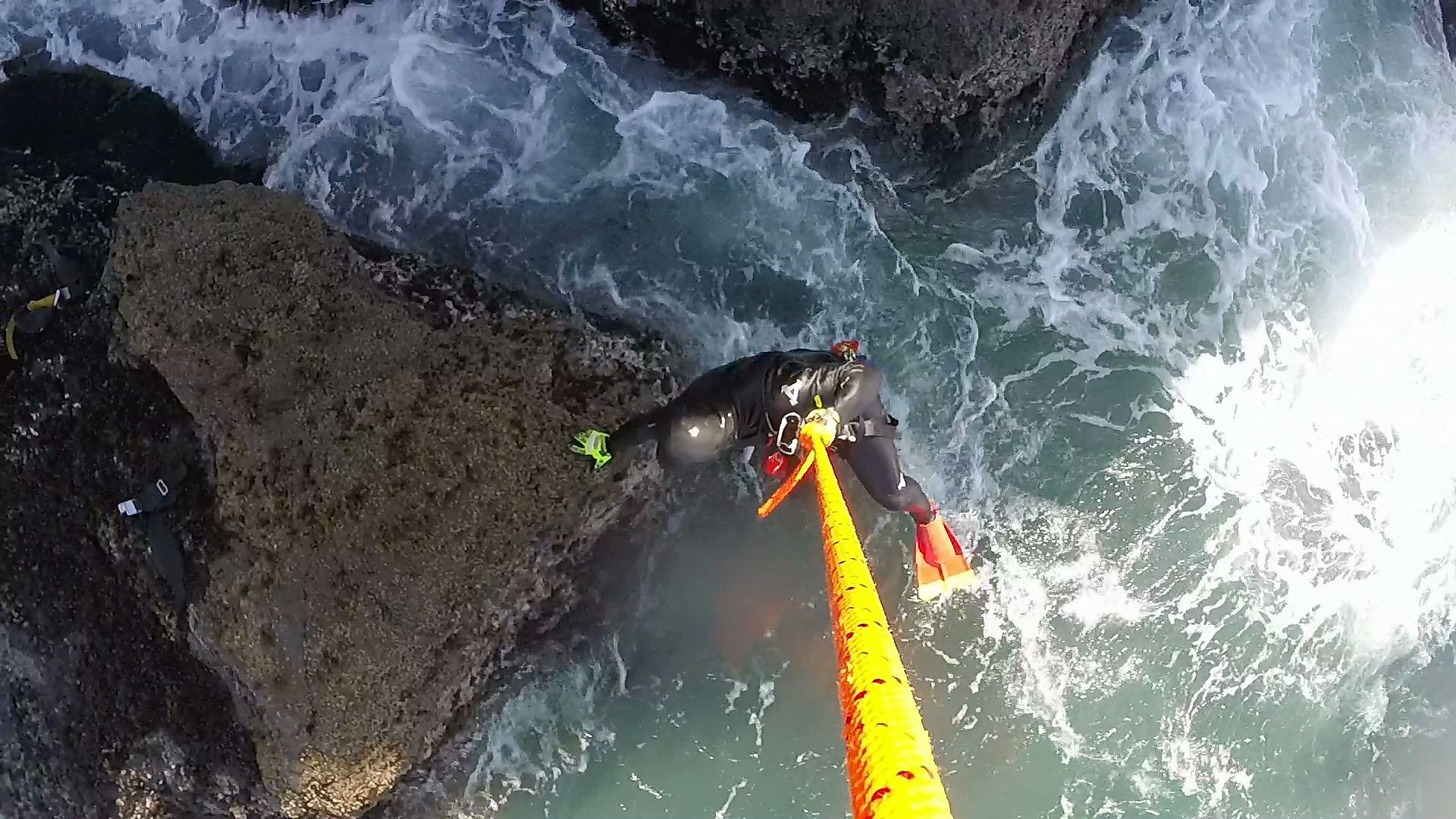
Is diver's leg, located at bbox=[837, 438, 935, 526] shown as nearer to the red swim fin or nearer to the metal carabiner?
the red swim fin

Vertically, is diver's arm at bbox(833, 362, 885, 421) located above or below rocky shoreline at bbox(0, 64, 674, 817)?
above

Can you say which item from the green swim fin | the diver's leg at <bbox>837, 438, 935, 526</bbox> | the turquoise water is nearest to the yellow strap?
the diver's leg at <bbox>837, 438, 935, 526</bbox>

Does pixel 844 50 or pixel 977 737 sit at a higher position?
pixel 844 50

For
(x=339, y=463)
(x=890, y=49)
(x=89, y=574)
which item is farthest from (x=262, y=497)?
(x=890, y=49)

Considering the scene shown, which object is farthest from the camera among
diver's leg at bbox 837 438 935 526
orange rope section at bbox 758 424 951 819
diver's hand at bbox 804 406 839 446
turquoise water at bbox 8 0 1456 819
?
turquoise water at bbox 8 0 1456 819

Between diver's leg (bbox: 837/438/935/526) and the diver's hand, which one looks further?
diver's leg (bbox: 837/438/935/526)

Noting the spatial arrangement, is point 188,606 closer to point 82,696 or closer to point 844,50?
point 82,696

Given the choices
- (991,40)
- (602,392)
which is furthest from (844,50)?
(602,392)

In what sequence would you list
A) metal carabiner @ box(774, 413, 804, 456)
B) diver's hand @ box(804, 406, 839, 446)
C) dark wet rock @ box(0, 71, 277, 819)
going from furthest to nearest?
dark wet rock @ box(0, 71, 277, 819) < metal carabiner @ box(774, 413, 804, 456) < diver's hand @ box(804, 406, 839, 446)
